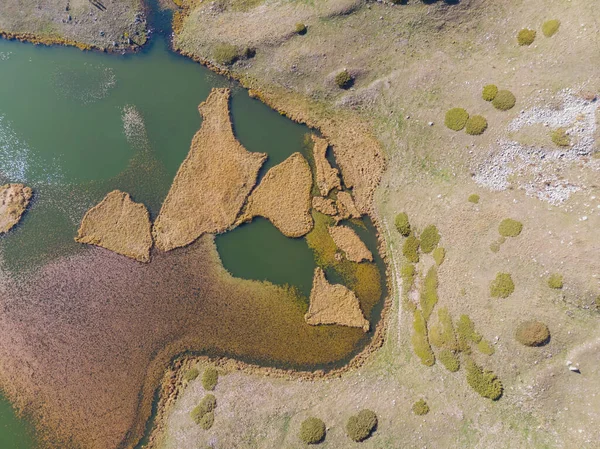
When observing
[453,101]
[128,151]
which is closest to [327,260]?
[453,101]

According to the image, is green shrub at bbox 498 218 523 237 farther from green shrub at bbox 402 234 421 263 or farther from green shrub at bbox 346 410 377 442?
green shrub at bbox 346 410 377 442

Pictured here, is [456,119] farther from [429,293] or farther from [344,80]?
[429,293]

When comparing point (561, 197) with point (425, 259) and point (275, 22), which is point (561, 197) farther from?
point (275, 22)

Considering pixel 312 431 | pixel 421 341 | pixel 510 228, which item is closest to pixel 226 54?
pixel 510 228

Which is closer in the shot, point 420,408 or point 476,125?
point 420,408

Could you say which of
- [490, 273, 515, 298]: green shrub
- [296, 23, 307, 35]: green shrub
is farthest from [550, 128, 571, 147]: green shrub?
[296, 23, 307, 35]: green shrub

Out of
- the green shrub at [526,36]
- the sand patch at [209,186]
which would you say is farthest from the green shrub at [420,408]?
the green shrub at [526,36]
